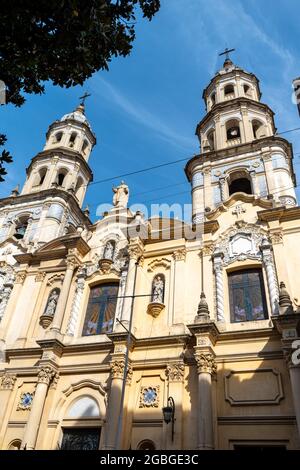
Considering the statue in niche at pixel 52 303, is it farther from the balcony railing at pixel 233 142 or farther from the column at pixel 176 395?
the balcony railing at pixel 233 142

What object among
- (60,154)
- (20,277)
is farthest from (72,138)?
(20,277)

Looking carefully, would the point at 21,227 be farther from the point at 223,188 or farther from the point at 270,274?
the point at 270,274

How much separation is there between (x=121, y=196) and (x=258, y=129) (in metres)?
9.06

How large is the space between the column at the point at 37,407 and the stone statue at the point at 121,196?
358 inches

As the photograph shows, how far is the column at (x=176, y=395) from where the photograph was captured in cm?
1227

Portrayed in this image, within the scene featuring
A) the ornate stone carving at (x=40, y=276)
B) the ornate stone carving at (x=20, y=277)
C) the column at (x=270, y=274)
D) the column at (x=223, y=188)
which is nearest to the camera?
the column at (x=270, y=274)

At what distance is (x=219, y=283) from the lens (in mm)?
15586

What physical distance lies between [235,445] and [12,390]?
873cm

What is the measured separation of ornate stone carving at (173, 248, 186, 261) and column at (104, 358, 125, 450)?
4.91 m

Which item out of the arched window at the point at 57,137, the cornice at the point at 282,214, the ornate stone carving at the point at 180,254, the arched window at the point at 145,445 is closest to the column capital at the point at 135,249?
the ornate stone carving at the point at 180,254

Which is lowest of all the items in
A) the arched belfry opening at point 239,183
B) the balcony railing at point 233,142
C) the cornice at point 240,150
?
the arched belfry opening at point 239,183

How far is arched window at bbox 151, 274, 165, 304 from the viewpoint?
1616cm

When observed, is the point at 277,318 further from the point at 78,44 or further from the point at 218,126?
the point at 218,126
